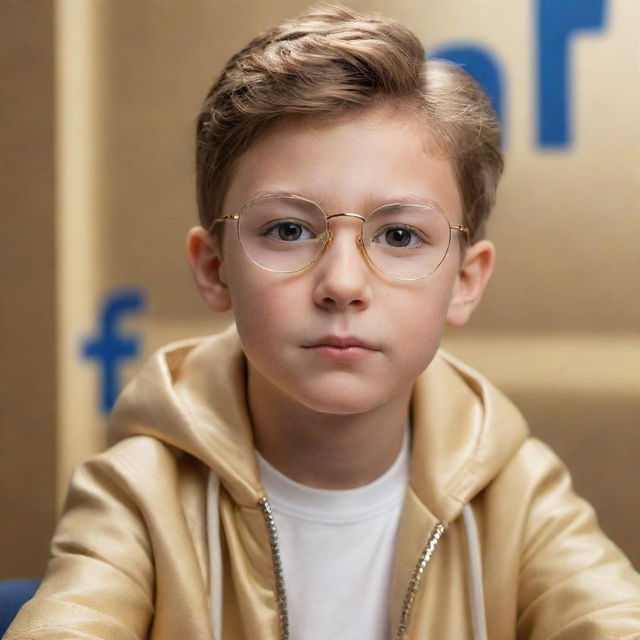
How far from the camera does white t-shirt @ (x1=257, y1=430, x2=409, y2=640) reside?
4.30ft

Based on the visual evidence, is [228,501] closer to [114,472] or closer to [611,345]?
[114,472]

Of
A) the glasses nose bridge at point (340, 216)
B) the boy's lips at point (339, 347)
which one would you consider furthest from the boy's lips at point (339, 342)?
the glasses nose bridge at point (340, 216)

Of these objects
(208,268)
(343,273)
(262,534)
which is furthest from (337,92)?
(262,534)

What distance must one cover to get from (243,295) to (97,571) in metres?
0.35

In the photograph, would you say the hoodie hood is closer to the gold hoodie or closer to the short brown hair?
the gold hoodie

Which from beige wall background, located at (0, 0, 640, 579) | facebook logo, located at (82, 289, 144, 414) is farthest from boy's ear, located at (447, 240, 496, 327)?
facebook logo, located at (82, 289, 144, 414)

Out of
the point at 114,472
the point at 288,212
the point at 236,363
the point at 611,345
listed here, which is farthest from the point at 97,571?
the point at 611,345

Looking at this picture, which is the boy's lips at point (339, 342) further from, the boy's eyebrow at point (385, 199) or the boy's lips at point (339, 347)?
the boy's eyebrow at point (385, 199)

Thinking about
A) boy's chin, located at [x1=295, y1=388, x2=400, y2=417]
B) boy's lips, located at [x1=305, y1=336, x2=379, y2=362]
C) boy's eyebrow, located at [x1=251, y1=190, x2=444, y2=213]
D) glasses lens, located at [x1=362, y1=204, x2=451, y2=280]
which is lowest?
boy's chin, located at [x1=295, y1=388, x2=400, y2=417]

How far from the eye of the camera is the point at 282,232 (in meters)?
1.20

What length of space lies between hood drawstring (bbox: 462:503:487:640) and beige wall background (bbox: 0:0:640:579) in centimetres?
106

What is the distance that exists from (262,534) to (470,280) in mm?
440

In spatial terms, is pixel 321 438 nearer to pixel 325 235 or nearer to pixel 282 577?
pixel 282 577

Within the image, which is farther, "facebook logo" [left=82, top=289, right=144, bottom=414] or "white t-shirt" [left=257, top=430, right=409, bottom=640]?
"facebook logo" [left=82, top=289, right=144, bottom=414]
